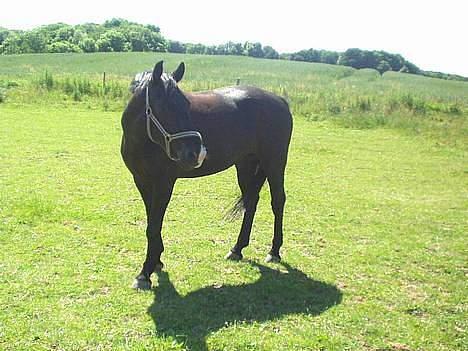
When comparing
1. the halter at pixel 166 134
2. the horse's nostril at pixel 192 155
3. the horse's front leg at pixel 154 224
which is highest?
the halter at pixel 166 134

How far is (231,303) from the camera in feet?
14.1

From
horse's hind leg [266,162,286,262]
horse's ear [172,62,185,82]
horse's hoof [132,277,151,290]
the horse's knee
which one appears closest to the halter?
horse's ear [172,62,185,82]

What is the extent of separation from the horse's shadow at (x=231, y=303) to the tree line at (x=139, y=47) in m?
63.5

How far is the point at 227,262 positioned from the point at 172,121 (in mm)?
2020

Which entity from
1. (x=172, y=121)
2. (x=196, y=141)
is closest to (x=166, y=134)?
(x=172, y=121)

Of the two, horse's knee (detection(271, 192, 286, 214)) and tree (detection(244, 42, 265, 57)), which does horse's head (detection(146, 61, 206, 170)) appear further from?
tree (detection(244, 42, 265, 57))

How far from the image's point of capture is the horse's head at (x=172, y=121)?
12.6 feet

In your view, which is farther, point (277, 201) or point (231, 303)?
point (277, 201)

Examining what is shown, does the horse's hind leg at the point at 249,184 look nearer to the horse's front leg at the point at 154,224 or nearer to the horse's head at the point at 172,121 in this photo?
the horse's front leg at the point at 154,224

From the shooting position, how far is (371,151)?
45.7 feet

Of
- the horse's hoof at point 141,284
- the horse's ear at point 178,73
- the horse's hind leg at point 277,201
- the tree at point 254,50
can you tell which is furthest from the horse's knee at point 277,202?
the tree at point 254,50

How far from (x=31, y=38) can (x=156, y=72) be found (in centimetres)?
Result: 7517

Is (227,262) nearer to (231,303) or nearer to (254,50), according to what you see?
(231,303)

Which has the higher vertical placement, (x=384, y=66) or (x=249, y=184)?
(x=384, y=66)
